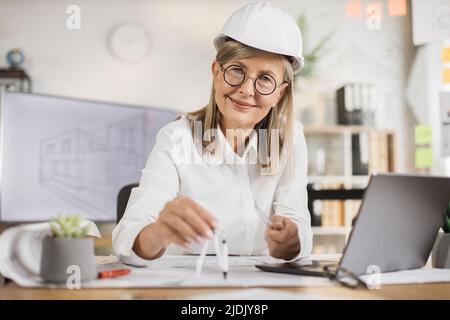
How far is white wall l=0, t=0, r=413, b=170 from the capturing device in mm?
1270

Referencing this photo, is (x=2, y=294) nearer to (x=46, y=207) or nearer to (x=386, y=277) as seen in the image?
(x=386, y=277)

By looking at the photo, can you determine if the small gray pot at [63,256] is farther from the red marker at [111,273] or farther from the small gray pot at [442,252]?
the small gray pot at [442,252]

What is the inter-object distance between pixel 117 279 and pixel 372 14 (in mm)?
853

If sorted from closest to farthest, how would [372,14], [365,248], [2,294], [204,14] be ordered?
[2,294], [365,248], [372,14], [204,14]

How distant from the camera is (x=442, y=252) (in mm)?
859

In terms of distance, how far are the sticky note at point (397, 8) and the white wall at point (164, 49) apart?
0.08ft

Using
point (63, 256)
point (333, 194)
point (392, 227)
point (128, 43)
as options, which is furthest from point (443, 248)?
point (333, 194)

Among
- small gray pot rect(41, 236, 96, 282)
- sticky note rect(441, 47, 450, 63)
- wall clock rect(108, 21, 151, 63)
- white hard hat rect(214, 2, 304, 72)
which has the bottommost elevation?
small gray pot rect(41, 236, 96, 282)

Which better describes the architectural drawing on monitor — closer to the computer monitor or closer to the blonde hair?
the computer monitor

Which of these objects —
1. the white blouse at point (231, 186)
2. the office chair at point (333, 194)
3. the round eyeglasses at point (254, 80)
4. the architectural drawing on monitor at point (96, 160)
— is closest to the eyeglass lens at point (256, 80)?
the round eyeglasses at point (254, 80)

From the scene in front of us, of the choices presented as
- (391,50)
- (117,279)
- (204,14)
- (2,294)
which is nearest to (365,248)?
(117,279)

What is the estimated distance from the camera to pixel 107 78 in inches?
78.2

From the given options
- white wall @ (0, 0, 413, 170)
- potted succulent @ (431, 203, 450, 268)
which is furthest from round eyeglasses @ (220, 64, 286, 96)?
potted succulent @ (431, 203, 450, 268)

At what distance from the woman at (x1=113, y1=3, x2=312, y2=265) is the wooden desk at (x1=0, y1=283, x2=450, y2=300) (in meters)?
0.15
